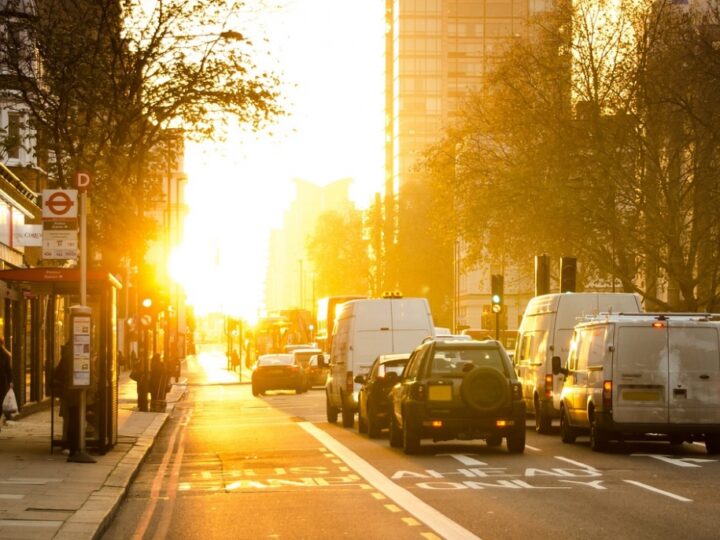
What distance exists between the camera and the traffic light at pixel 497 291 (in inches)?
1800

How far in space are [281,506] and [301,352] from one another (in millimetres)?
49271

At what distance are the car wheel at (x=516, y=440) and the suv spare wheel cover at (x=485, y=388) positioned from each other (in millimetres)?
498

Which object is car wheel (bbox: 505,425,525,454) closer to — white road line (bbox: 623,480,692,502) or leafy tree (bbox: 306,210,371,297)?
white road line (bbox: 623,480,692,502)

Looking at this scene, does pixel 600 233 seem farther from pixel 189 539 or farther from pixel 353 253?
pixel 353 253

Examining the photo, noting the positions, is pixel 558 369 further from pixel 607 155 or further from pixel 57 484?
pixel 607 155

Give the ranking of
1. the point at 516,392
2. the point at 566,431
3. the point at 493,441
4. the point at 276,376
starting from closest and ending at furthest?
the point at 516,392
the point at 493,441
the point at 566,431
the point at 276,376

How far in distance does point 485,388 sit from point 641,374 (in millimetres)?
2410

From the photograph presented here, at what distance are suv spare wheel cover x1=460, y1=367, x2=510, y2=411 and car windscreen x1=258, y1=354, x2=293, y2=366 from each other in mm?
35531

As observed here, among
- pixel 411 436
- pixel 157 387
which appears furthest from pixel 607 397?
pixel 157 387

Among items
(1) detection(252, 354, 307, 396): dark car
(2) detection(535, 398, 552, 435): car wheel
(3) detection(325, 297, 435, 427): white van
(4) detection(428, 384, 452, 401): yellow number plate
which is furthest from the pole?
(1) detection(252, 354, 307, 396): dark car

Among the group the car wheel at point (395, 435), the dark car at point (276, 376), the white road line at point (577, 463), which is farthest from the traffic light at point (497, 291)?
the white road line at point (577, 463)

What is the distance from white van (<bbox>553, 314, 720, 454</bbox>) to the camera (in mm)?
23734

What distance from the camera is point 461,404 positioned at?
23547 mm

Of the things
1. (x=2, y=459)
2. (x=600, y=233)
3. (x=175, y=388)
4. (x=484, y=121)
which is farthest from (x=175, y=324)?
(x=2, y=459)
